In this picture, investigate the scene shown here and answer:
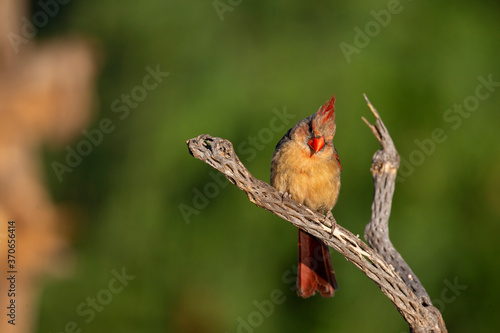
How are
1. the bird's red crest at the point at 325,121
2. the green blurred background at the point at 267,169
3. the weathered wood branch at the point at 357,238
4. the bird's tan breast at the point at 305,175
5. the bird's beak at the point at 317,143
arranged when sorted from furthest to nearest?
the green blurred background at the point at 267,169
the bird's tan breast at the point at 305,175
the bird's beak at the point at 317,143
the bird's red crest at the point at 325,121
the weathered wood branch at the point at 357,238

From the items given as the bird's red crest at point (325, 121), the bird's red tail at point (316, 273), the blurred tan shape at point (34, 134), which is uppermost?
the bird's red crest at point (325, 121)

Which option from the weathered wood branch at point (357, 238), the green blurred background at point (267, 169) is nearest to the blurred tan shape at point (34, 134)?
the green blurred background at point (267, 169)

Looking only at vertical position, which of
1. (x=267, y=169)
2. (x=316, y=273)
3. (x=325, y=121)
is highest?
(x=325, y=121)

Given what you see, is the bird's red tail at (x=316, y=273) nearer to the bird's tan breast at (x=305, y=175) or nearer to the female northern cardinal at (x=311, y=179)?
the female northern cardinal at (x=311, y=179)

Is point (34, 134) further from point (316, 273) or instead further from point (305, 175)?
point (316, 273)

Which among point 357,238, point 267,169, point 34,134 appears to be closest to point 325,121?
point 357,238

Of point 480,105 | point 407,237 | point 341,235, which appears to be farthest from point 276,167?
point 480,105

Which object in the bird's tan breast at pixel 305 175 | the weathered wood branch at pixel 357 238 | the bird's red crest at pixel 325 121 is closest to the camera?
the weathered wood branch at pixel 357 238

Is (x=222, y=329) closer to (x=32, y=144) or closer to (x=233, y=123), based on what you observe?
(x=233, y=123)
